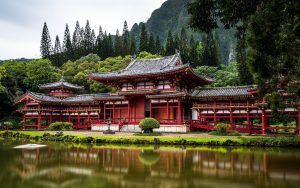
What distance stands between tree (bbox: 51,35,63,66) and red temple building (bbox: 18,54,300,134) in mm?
47062

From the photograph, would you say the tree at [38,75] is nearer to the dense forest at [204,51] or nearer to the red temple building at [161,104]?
the dense forest at [204,51]

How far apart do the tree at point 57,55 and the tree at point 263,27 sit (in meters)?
82.5

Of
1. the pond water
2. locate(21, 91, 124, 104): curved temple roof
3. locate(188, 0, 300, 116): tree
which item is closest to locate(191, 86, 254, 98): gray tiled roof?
locate(21, 91, 124, 104): curved temple roof

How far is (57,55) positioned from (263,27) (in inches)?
3445

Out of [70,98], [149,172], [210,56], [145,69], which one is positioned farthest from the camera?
[210,56]

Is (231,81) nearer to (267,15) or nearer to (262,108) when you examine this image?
(262,108)

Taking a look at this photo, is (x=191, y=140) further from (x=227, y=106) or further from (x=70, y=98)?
(x=70, y=98)

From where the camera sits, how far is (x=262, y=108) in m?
30.0

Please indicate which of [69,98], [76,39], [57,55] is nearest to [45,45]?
[57,55]

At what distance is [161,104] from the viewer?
3681cm

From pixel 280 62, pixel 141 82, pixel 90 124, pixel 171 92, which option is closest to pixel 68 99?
pixel 90 124

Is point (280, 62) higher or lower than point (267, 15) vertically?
lower

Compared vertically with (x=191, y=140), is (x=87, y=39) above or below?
above

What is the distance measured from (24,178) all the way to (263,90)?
520 inches
